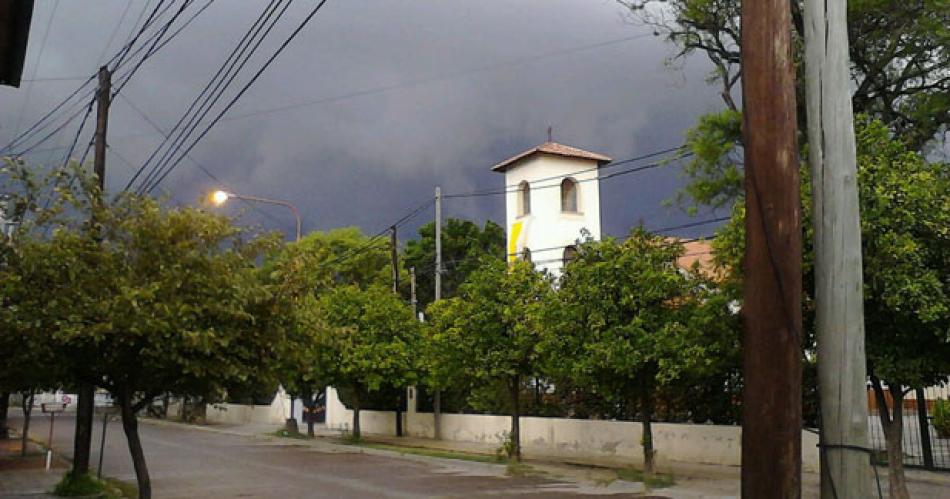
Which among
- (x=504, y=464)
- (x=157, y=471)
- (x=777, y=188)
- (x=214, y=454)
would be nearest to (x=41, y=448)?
(x=214, y=454)

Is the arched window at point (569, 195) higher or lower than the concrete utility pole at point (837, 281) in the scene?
higher

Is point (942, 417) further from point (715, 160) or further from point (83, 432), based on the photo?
point (83, 432)

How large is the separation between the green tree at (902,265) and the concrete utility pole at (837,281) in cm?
619

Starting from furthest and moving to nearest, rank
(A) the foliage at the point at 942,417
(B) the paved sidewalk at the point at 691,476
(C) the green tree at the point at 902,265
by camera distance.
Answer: (A) the foliage at the point at 942,417, (B) the paved sidewalk at the point at 691,476, (C) the green tree at the point at 902,265

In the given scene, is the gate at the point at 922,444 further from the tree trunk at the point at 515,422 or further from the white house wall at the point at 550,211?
the white house wall at the point at 550,211

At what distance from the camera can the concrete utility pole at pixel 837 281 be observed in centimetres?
480

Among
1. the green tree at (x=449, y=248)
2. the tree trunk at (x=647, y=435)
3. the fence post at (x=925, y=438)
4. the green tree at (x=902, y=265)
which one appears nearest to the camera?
the green tree at (x=902, y=265)

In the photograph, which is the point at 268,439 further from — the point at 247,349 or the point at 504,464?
the point at 247,349

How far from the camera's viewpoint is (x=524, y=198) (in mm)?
45938

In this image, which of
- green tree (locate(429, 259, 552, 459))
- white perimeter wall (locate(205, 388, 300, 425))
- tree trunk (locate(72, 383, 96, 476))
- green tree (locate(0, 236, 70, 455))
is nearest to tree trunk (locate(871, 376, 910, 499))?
green tree (locate(0, 236, 70, 455))

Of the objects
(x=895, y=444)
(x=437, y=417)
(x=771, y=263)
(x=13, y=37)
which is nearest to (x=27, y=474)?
(x=13, y=37)

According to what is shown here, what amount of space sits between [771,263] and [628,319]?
585 inches

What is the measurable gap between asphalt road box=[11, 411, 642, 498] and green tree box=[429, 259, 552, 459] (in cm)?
252

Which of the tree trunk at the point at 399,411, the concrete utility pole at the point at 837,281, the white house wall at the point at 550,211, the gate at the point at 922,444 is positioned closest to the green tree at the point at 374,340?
the tree trunk at the point at 399,411
